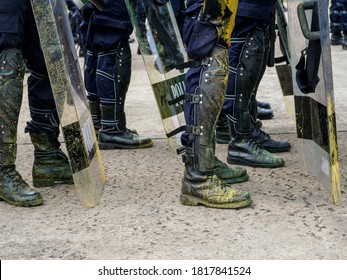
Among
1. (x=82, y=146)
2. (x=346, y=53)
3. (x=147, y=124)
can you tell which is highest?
(x=82, y=146)

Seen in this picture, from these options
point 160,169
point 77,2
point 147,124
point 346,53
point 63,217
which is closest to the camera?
point 63,217

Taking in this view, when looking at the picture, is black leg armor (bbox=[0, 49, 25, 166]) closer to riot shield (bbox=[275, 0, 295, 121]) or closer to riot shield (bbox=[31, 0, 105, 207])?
riot shield (bbox=[31, 0, 105, 207])

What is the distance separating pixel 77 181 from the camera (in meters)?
3.77

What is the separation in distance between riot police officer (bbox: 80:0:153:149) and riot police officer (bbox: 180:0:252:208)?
1214 mm

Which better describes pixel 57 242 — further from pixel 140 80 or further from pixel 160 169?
pixel 140 80

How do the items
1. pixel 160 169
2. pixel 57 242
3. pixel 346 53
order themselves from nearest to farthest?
pixel 57 242 < pixel 160 169 < pixel 346 53

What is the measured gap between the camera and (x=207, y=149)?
3.74 meters

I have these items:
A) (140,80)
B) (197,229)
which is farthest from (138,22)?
(140,80)

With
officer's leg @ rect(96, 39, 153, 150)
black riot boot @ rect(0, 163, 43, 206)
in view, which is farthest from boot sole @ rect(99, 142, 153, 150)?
black riot boot @ rect(0, 163, 43, 206)

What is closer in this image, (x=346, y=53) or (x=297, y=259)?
(x=297, y=259)

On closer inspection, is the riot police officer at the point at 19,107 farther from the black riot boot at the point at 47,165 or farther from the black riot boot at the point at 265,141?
the black riot boot at the point at 265,141

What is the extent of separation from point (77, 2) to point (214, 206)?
4.40 feet

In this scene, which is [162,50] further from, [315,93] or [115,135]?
[315,93]

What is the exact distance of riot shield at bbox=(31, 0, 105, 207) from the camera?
3.65m
